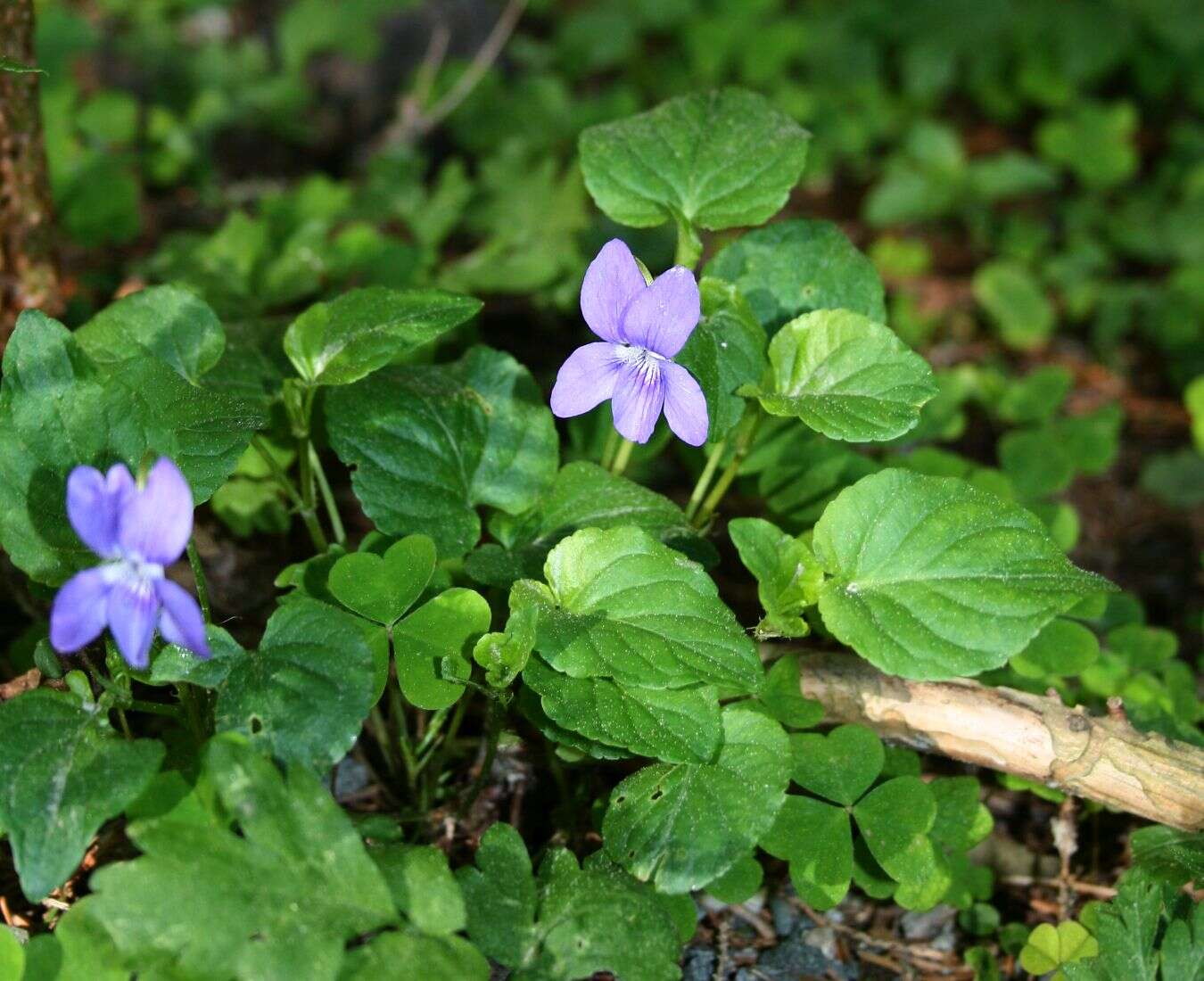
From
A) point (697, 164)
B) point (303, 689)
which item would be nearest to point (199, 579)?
point (303, 689)

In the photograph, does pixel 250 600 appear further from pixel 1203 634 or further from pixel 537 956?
pixel 1203 634

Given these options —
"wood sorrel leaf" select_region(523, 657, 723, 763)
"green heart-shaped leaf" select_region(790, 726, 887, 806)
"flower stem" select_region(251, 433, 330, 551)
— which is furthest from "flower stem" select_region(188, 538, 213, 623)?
"green heart-shaped leaf" select_region(790, 726, 887, 806)

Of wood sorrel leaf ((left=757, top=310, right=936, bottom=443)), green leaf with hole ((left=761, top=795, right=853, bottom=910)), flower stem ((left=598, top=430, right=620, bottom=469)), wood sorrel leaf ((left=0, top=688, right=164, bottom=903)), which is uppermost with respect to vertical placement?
wood sorrel leaf ((left=757, top=310, right=936, bottom=443))

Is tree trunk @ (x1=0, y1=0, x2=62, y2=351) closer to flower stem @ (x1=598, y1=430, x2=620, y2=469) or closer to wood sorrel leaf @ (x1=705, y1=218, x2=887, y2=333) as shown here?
flower stem @ (x1=598, y1=430, x2=620, y2=469)

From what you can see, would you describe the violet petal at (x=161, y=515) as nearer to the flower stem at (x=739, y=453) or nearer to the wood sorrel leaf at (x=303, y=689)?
the wood sorrel leaf at (x=303, y=689)

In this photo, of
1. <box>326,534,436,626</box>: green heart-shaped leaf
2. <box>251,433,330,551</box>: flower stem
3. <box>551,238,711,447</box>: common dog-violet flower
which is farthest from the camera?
<box>251,433,330,551</box>: flower stem

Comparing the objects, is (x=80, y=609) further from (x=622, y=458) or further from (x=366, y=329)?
(x=622, y=458)
